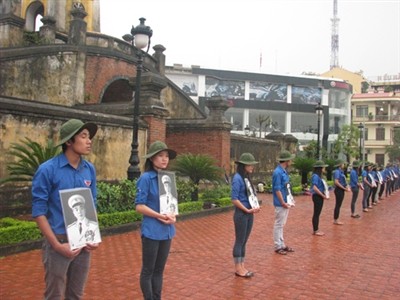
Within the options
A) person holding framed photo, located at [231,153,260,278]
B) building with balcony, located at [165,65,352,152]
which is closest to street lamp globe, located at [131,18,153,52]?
person holding framed photo, located at [231,153,260,278]

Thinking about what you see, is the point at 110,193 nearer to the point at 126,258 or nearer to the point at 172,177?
the point at 126,258

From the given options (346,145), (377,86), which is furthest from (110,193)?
(377,86)

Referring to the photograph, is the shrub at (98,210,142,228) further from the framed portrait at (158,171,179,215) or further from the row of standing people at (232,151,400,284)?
the framed portrait at (158,171,179,215)

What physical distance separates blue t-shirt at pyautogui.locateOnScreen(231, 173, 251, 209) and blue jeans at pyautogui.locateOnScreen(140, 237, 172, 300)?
84.4 inches

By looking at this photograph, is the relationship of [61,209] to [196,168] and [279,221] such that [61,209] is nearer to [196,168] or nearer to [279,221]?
[279,221]

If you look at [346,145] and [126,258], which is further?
[346,145]

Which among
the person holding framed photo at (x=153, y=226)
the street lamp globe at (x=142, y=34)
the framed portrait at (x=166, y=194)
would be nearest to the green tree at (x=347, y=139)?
the street lamp globe at (x=142, y=34)

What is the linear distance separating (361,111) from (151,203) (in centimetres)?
6615

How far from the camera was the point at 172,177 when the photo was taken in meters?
4.93

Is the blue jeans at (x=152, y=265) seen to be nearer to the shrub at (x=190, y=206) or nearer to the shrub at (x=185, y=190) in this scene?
the shrub at (x=190, y=206)

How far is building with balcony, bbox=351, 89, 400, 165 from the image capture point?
61438 mm

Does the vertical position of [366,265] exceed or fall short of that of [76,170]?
it falls short

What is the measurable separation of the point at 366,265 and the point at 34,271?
17.9 ft

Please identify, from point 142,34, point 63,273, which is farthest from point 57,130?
point 63,273
